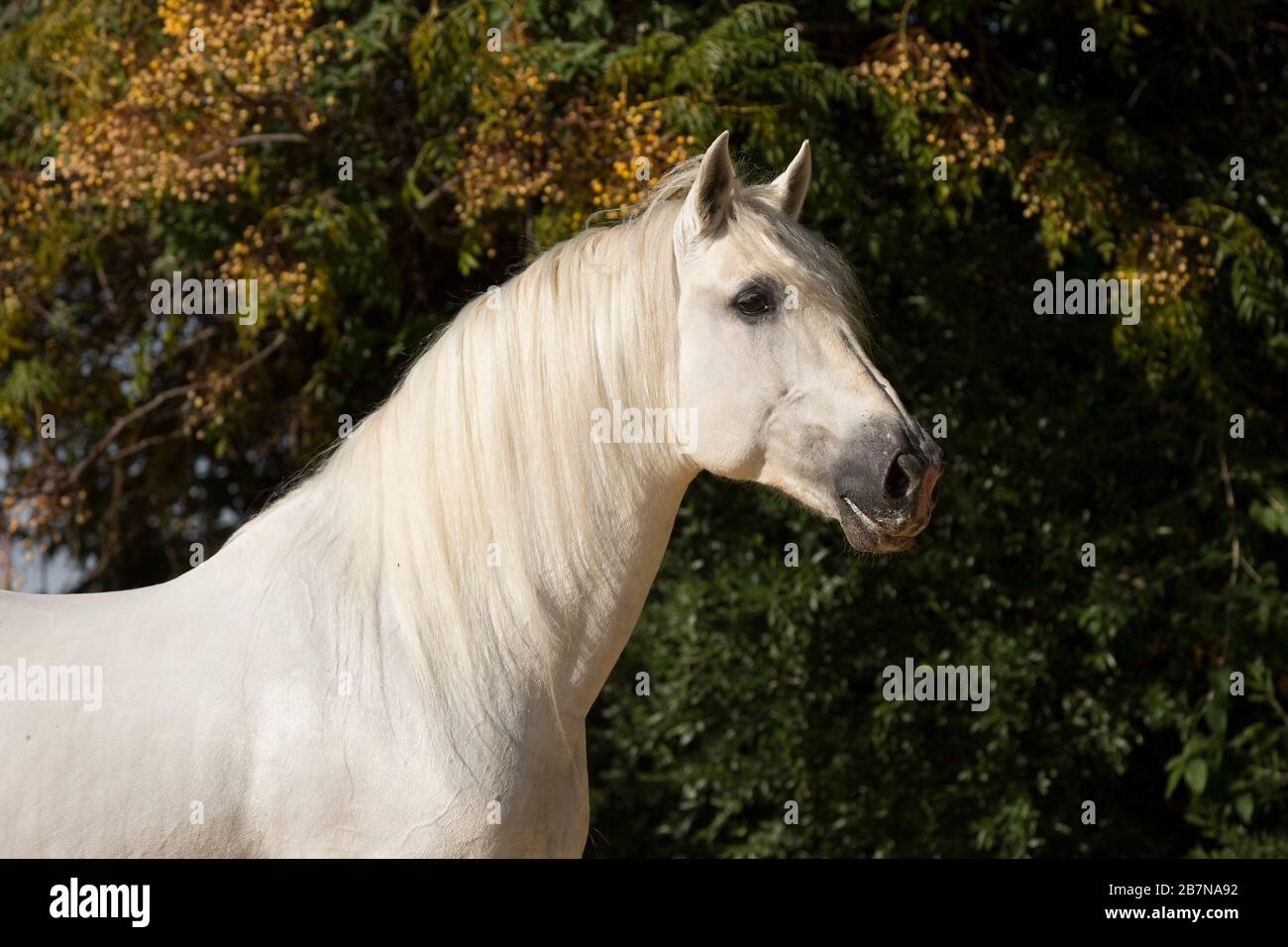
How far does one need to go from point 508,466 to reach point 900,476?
732mm

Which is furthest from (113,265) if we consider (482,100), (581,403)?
(581,403)

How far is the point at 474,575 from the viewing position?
7.36ft

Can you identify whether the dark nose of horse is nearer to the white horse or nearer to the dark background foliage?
the white horse

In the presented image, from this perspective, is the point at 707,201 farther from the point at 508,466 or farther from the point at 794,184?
the point at 508,466

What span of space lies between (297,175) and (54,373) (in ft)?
4.32

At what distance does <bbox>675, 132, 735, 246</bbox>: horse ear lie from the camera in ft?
7.53

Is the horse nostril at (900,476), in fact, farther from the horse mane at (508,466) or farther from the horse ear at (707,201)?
the horse ear at (707,201)

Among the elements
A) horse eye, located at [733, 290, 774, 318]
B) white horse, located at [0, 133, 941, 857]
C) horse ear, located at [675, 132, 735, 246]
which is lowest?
white horse, located at [0, 133, 941, 857]

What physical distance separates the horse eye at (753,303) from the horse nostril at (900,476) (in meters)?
0.39

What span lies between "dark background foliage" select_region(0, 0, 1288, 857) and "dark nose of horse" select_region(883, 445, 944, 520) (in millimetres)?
2341

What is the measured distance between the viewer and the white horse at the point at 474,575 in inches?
82.1

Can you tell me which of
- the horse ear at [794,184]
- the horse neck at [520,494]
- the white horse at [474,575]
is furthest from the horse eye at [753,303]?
the horse ear at [794,184]

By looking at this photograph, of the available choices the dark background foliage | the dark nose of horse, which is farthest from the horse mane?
the dark background foliage
